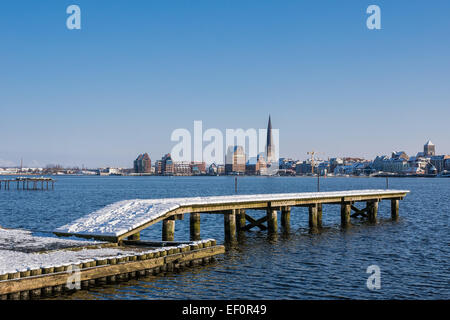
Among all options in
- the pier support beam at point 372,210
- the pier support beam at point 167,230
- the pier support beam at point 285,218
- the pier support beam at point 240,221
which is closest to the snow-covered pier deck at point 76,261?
the pier support beam at point 167,230

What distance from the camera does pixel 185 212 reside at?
32844 mm

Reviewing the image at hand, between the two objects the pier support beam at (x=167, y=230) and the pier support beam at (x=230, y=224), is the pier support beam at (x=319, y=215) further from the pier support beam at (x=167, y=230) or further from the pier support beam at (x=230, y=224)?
the pier support beam at (x=167, y=230)

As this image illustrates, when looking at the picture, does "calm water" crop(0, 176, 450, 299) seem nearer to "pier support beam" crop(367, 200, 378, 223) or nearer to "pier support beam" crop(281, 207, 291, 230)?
"pier support beam" crop(281, 207, 291, 230)

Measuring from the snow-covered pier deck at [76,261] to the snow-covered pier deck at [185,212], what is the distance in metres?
1.54

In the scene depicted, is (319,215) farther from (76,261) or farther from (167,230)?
(76,261)

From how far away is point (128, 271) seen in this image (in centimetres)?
2162

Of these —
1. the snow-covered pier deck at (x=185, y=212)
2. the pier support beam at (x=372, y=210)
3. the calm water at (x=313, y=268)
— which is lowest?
the calm water at (x=313, y=268)

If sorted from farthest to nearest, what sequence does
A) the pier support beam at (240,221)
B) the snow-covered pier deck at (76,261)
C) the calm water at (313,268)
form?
the pier support beam at (240,221) → the calm water at (313,268) → the snow-covered pier deck at (76,261)

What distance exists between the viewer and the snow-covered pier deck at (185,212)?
91.9 feet

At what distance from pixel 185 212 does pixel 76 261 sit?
12.9 metres

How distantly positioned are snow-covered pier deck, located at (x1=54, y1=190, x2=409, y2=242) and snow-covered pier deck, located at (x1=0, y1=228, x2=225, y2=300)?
5.06 ft

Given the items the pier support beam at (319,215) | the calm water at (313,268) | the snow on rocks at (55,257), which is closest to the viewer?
the snow on rocks at (55,257)

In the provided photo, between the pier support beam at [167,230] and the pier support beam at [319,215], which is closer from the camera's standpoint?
the pier support beam at [167,230]

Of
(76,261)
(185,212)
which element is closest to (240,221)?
(185,212)
